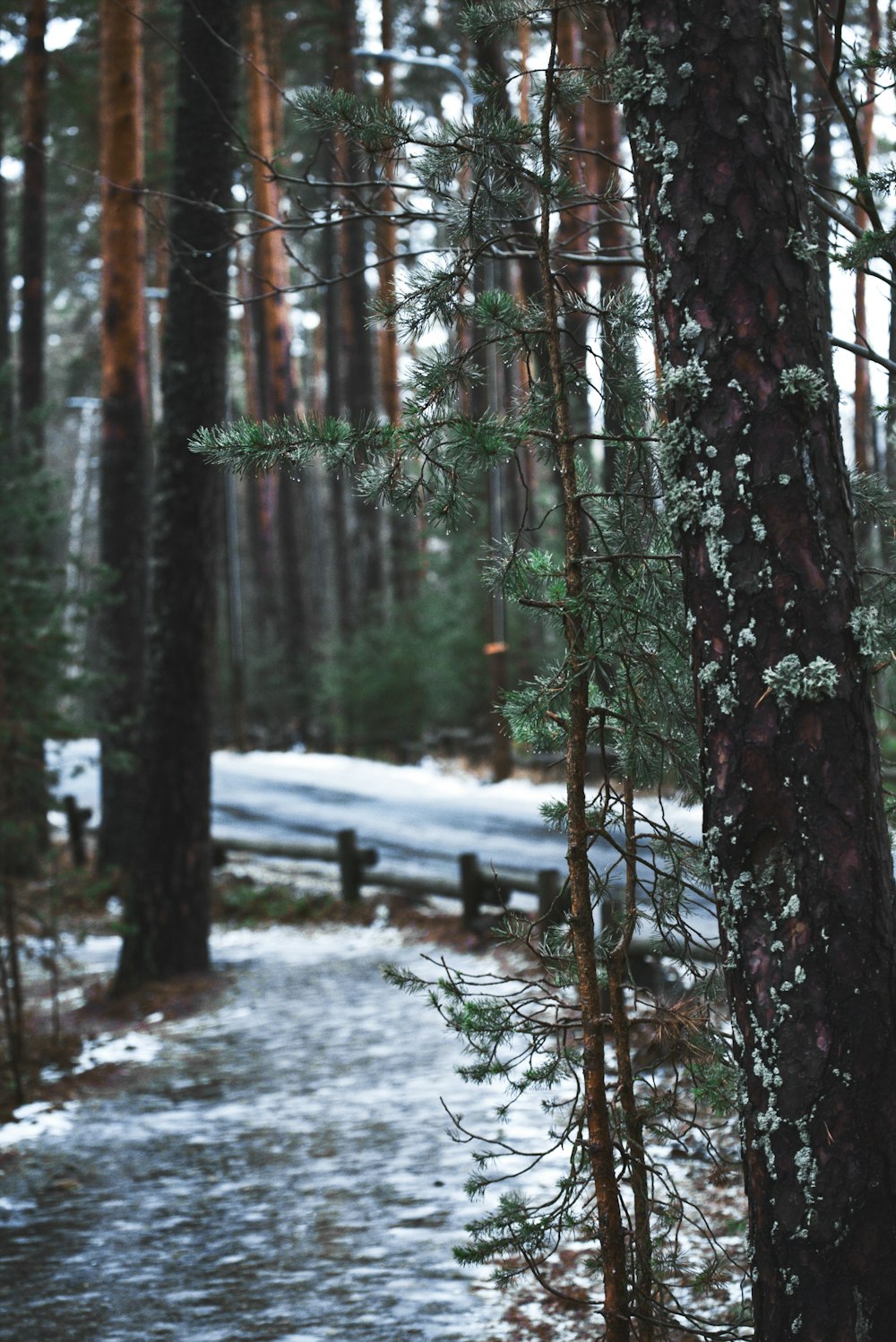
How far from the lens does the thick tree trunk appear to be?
106 inches

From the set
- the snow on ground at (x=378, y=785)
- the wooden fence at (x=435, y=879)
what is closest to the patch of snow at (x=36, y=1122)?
the wooden fence at (x=435, y=879)

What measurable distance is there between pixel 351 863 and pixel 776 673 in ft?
35.7

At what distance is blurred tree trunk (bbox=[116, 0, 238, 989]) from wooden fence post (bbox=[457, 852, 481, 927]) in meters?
2.11

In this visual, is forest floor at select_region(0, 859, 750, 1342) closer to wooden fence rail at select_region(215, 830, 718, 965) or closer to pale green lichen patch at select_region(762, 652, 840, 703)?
wooden fence rail at select_region(215, 830, 718, 965)

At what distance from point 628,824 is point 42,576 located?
8799mm

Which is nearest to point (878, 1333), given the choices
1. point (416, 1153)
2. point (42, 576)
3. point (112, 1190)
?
point (416, 1153)

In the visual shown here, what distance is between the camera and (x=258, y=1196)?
18.4 feet

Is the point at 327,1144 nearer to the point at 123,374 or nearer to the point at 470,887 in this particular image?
the point at 470,887

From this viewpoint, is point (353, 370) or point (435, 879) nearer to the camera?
point (435, 879)

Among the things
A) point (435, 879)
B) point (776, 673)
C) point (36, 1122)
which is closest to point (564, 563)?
point (776, 673)

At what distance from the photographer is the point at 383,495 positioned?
340 cm

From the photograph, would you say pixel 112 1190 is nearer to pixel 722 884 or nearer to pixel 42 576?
pixel 722 884

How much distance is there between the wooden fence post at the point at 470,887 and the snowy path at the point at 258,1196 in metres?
1.84

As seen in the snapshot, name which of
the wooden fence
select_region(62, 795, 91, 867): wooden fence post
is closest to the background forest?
the wooden fence
